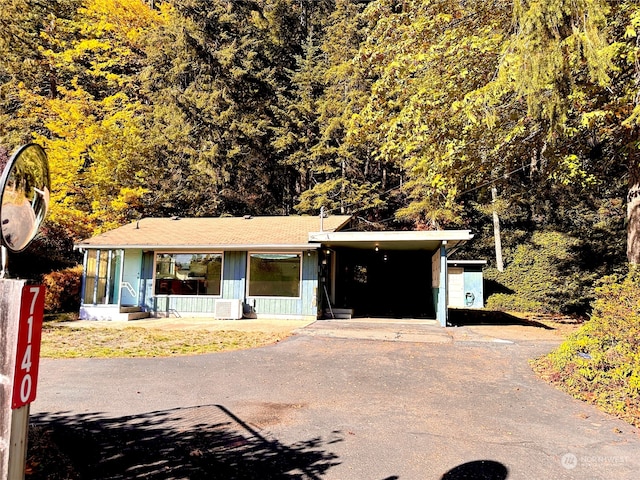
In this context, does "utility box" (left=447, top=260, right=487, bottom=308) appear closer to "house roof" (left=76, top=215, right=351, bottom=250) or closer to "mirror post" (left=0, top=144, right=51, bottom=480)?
"house roof" (left=76, top=215, right=351, bottom=250)

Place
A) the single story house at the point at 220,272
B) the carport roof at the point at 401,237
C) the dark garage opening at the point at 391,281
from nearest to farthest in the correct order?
the carport roof at the point at 401,237 → the single story house at the point at 220,272 → the dark garage opening at the point at 391,281

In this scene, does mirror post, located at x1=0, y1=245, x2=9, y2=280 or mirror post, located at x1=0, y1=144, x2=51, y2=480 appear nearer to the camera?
mirror post, located at x1=0, y1=144, x2=51, y2=480

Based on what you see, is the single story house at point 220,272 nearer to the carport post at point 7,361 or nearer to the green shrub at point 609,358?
the green shrub at point 609,358

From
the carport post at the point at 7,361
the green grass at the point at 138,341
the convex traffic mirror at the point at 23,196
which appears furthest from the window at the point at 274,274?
the carport post at the point at 7,361

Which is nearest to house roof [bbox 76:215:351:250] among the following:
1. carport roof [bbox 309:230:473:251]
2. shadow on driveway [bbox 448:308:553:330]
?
carport roof [bbox 309:230:473:251]

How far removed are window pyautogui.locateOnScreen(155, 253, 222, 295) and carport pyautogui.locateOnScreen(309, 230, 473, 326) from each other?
3824mm

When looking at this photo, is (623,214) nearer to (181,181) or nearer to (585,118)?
(585,118)

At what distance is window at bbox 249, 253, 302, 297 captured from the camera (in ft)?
47.5

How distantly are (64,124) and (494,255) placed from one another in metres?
22.5

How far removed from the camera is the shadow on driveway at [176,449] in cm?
341

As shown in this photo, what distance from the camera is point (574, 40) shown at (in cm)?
568

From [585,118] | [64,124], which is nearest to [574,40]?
[585,118]

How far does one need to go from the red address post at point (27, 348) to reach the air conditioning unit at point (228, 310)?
12487 mm

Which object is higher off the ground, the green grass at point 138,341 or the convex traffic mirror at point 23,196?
the convex traffic mirror at point 23,196
